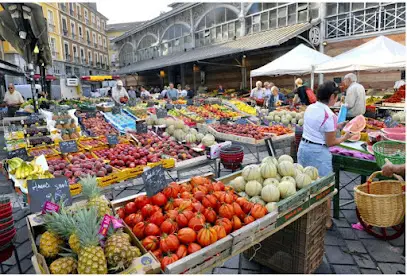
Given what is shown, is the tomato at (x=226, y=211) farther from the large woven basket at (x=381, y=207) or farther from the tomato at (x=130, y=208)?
the large woven basket at (x=381, y=207)

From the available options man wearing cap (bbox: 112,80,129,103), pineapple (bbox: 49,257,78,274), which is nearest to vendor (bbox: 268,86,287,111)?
man wearing cap (bbox: 112,80,129,103)

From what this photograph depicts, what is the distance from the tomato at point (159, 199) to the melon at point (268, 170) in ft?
3.17

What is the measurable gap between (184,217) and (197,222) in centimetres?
10

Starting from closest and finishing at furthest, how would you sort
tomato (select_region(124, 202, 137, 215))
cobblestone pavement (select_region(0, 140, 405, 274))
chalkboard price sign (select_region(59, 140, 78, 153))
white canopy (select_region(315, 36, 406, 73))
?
tomato (select_region(124, 202, 137, 215)) < cobblestone pavement (select_region(0, 140, 405, 274)) < chalkboard price sign (select_region(59, 140, 78, 153)) < white canopy (select_region(315, 36, 406, 73))

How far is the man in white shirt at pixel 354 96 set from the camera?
20.1ft

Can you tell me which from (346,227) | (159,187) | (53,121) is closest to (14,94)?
(53,121)

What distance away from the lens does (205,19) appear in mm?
20453

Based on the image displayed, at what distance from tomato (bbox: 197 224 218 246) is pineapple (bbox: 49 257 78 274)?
2.44 feet

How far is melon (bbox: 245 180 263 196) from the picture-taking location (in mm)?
2480

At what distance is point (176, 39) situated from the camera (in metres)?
23.8

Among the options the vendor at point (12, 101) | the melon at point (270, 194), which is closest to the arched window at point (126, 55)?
the vendor at point (12, 101)

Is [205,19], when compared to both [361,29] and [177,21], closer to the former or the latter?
[177,21]

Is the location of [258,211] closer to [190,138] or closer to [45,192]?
[45,192]

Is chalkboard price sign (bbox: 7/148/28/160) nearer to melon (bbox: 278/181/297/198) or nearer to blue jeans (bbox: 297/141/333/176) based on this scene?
melon (bbox: 278/181/297/198)
